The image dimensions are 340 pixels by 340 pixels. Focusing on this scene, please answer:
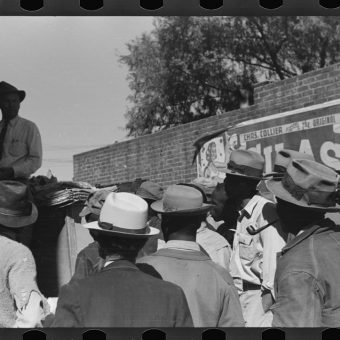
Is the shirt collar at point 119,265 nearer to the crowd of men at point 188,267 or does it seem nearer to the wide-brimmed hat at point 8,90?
the crowd of men at point 188,267

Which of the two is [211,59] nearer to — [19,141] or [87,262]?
[19,141]

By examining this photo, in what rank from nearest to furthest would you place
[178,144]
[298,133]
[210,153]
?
[298,133] → [210,153] → [178,144]

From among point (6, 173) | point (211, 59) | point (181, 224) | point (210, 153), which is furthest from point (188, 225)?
point (211, 59)

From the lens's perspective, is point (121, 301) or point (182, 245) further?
point (182, 245)

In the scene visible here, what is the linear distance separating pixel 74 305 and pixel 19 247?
851mm

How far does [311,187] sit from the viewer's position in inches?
133

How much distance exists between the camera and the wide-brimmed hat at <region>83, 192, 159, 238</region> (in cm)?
306

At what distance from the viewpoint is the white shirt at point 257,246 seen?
4020 mm

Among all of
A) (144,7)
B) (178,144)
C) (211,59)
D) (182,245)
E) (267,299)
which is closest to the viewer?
(182,245)

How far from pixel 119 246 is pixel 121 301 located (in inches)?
10.8

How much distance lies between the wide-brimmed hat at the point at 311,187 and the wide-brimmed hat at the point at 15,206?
5.03 feet

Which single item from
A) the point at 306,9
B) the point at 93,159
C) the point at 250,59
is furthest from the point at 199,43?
the point at 306,9

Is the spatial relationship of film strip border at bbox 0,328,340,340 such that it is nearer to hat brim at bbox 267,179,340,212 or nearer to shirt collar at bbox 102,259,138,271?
shirt collar at bbox 102,259,138,271

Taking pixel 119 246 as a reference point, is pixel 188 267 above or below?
below
